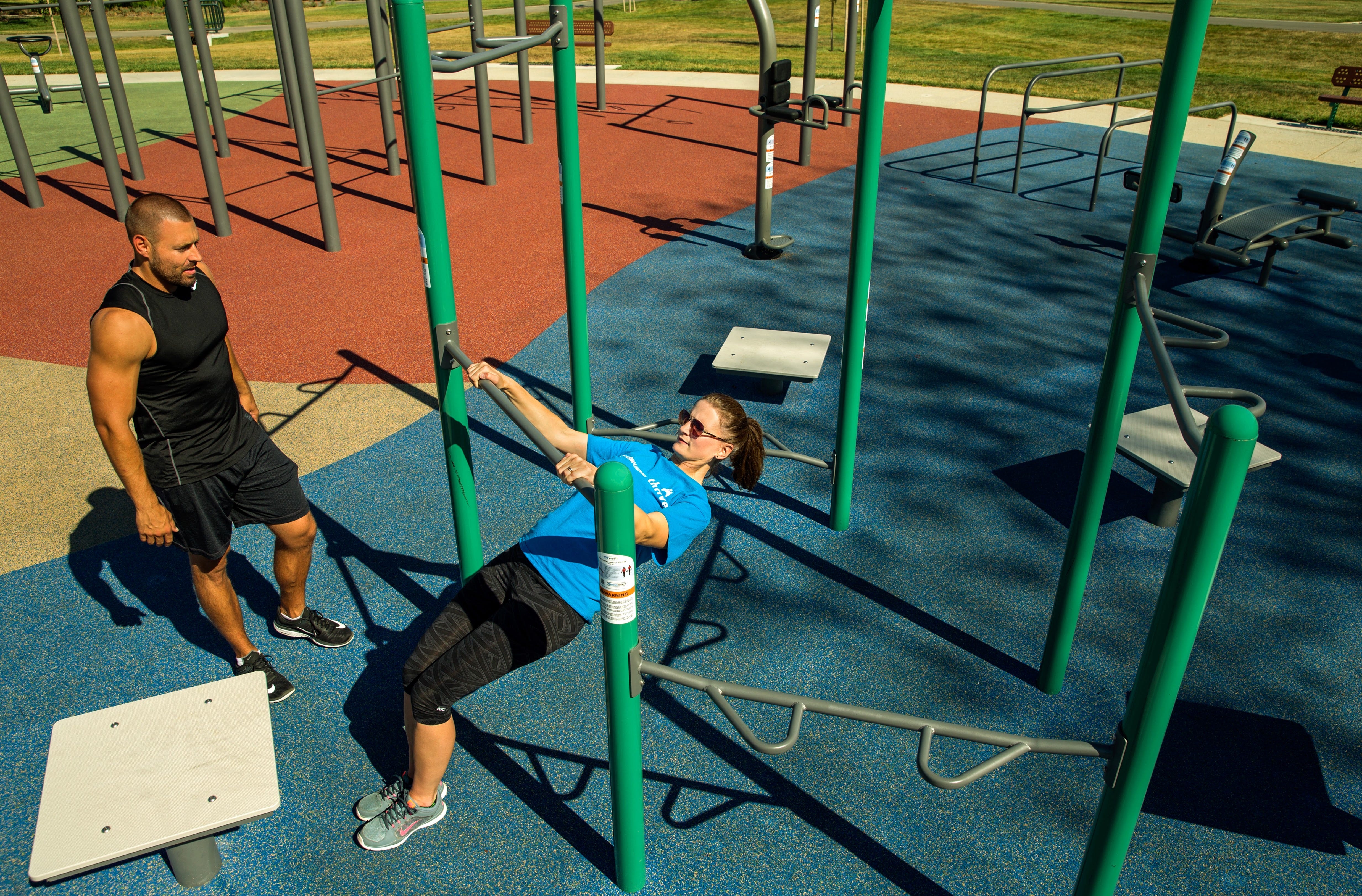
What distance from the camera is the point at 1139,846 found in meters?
2.87

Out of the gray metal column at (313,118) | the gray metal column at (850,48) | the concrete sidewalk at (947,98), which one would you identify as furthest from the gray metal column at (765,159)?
the gray metal column at (313,118)

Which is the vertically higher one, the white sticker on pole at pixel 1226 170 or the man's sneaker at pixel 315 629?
the white sticker on pole at pixel 1226 170

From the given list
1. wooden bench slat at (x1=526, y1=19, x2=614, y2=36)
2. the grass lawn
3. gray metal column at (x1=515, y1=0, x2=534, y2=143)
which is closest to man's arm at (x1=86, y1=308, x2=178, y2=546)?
gray metal column at (x1=515, y1=0, x2=534, y2=143)

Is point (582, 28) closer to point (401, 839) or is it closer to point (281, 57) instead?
point (281, 57)

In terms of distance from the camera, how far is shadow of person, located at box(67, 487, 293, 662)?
3.81 m

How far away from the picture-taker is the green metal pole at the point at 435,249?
2674mm

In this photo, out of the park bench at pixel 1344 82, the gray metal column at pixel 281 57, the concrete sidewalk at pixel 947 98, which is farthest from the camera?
the park bench at pixel 1344 82

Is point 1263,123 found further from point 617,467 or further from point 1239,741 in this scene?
point 617,467

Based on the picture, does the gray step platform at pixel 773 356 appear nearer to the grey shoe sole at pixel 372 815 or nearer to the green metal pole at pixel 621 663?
the grey shoe sole at pixel 372 815

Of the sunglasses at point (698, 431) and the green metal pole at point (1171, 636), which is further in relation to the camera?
the sunglasses at point (698, 431)

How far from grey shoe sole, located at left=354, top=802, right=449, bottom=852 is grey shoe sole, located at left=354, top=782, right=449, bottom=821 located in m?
0.03

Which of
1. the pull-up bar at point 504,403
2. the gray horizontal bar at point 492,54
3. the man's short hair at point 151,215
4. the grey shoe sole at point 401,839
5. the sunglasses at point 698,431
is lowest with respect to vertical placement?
the grey shoe sole at point 401,839

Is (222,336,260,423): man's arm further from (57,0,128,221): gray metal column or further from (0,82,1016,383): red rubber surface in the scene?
(57,0,128,221): gray metal column

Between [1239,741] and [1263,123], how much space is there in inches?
502
